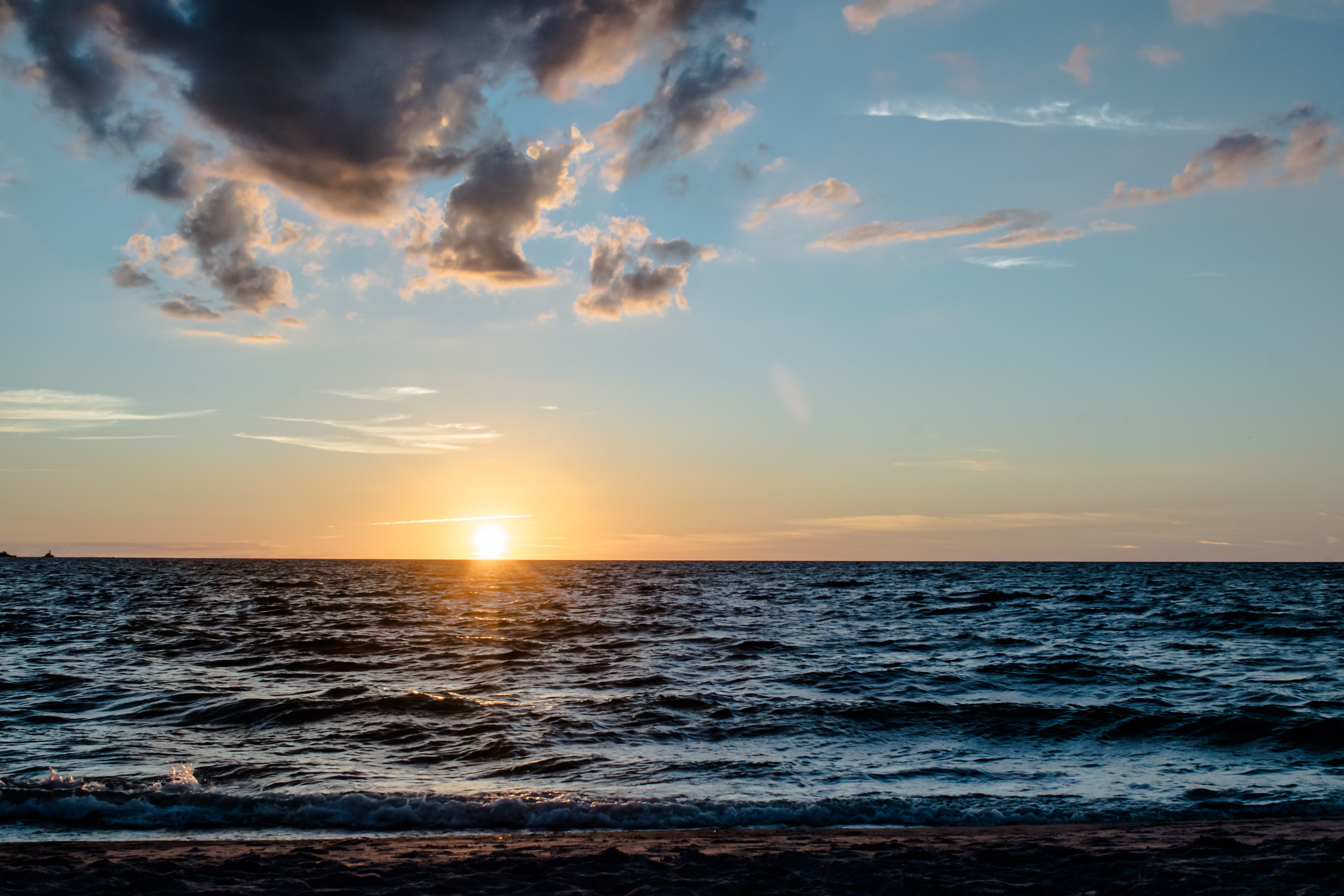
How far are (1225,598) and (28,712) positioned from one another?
6693cm

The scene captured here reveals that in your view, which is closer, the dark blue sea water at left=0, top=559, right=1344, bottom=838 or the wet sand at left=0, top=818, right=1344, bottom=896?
the wet sand at left=0, top=818, right=1344, bottom=896

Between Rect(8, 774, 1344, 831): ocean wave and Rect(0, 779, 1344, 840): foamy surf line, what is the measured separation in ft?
0.05

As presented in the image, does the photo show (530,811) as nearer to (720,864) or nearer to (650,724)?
(720,864)

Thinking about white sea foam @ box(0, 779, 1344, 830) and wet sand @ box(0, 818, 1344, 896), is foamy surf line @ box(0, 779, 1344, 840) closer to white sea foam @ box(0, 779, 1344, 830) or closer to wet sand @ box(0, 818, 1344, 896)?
white sea foam @ box(0, 779, 1344, 830)

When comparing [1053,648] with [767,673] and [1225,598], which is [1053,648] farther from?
[1225,598]

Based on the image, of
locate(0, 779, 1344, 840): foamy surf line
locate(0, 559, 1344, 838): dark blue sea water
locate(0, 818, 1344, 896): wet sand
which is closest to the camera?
locate(0, 818, 1344, 896): wet sand

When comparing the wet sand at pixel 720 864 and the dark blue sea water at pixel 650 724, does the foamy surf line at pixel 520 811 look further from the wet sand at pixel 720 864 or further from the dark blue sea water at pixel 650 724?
the wet sand at pixel 720 864

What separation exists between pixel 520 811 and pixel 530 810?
0.41 feet

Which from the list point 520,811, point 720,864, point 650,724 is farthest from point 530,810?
point 650,724

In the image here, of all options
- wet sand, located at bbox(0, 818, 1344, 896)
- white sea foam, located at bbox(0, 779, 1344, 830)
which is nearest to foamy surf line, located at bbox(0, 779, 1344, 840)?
white sea foam, located at bbox(0, 779, 1344, 830)

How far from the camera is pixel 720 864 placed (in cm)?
795

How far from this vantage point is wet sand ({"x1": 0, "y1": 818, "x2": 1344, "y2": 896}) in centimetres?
722

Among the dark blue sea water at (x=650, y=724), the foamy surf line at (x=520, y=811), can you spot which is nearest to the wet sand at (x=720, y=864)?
the foamy surf line at (x=520, y=811)

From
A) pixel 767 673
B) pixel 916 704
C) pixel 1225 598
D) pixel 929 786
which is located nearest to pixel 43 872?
pixel 929 786
